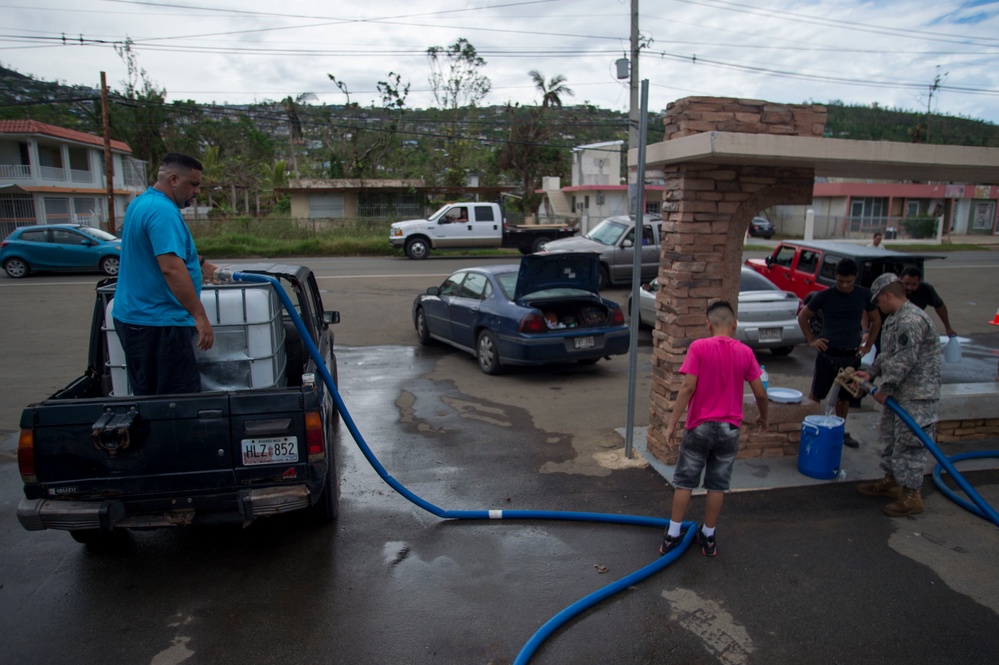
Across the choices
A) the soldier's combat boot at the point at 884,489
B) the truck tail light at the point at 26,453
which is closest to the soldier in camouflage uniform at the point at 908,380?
the soldier's combat boot at the point at 884,489

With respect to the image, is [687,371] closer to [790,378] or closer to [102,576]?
[102,576]

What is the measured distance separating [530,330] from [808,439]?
380 cm

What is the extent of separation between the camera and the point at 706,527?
4.22 m

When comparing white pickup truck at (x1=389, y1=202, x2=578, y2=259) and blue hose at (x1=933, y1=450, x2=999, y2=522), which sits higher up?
white pickup truck at (x1=389, y1=202, x2=578, y2=259)

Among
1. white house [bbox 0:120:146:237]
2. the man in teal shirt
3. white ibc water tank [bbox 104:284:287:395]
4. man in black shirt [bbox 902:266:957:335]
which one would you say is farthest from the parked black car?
the man in teal shirt

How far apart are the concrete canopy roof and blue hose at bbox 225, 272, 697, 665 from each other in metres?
2.68

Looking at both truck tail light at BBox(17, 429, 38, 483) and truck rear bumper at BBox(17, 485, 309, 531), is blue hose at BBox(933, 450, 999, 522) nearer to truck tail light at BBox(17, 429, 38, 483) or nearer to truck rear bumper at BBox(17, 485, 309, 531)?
truck rear bumper at BBox(17, 485, 309, 531)

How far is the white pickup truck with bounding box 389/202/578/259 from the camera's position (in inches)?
957

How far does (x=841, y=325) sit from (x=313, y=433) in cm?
477

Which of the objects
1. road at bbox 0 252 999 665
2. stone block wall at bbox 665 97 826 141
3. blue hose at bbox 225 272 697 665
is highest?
stone block wall at bbox 665 97 826 141

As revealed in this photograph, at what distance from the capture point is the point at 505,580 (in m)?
3.96

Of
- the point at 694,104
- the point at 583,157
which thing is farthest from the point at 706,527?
the point at 583,157

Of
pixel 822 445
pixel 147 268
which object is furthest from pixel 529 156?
pixel 147 268

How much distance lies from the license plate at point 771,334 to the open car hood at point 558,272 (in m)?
2.76
